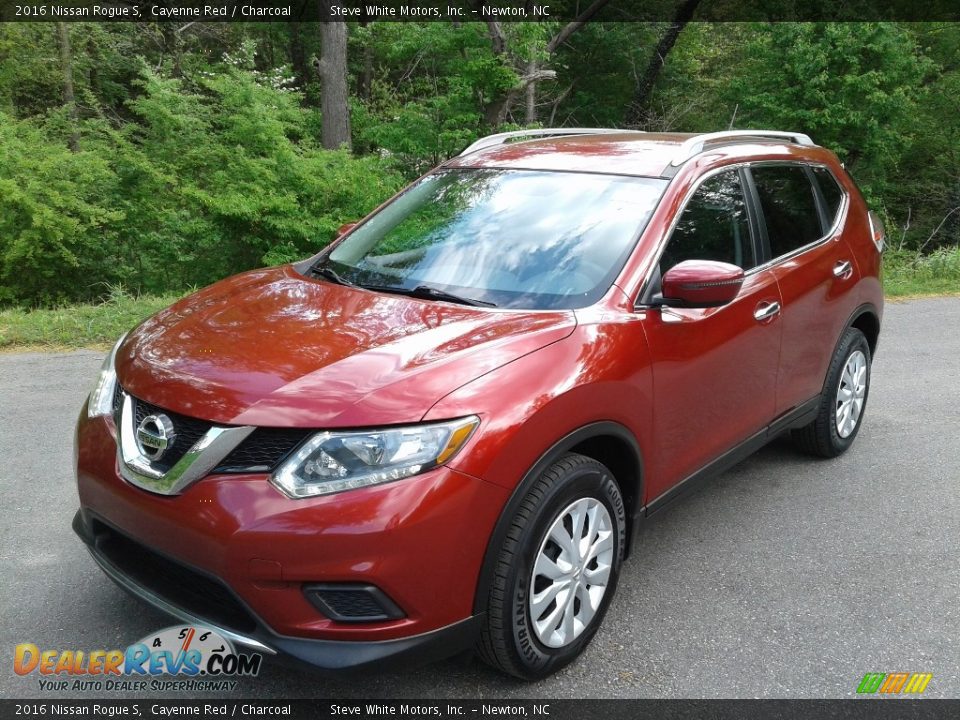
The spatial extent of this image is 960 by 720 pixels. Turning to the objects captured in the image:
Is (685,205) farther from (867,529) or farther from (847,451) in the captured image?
(847,451)

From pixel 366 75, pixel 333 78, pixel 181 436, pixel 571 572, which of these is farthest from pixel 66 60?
pixel 571 572

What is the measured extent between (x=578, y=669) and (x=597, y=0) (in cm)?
2297

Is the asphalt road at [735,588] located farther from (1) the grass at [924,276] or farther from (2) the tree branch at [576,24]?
(2) the tree branch at [576,24]

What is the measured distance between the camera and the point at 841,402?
4.86 metres

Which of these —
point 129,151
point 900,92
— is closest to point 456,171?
point 129,151

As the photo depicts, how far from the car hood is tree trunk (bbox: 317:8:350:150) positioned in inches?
545

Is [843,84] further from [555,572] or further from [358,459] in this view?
[358,459]

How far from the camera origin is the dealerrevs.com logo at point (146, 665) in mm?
2834

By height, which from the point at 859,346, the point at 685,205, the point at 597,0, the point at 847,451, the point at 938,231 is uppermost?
the point at 597,0

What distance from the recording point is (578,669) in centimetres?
297

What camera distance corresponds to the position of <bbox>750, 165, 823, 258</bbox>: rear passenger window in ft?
13.3

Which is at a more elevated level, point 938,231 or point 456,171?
point 456,171

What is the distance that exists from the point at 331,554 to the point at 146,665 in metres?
1.11

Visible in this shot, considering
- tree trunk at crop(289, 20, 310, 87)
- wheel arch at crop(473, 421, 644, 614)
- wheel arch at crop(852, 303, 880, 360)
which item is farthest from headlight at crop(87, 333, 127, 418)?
tree trunk at crop(289, 20, 310, 87)
